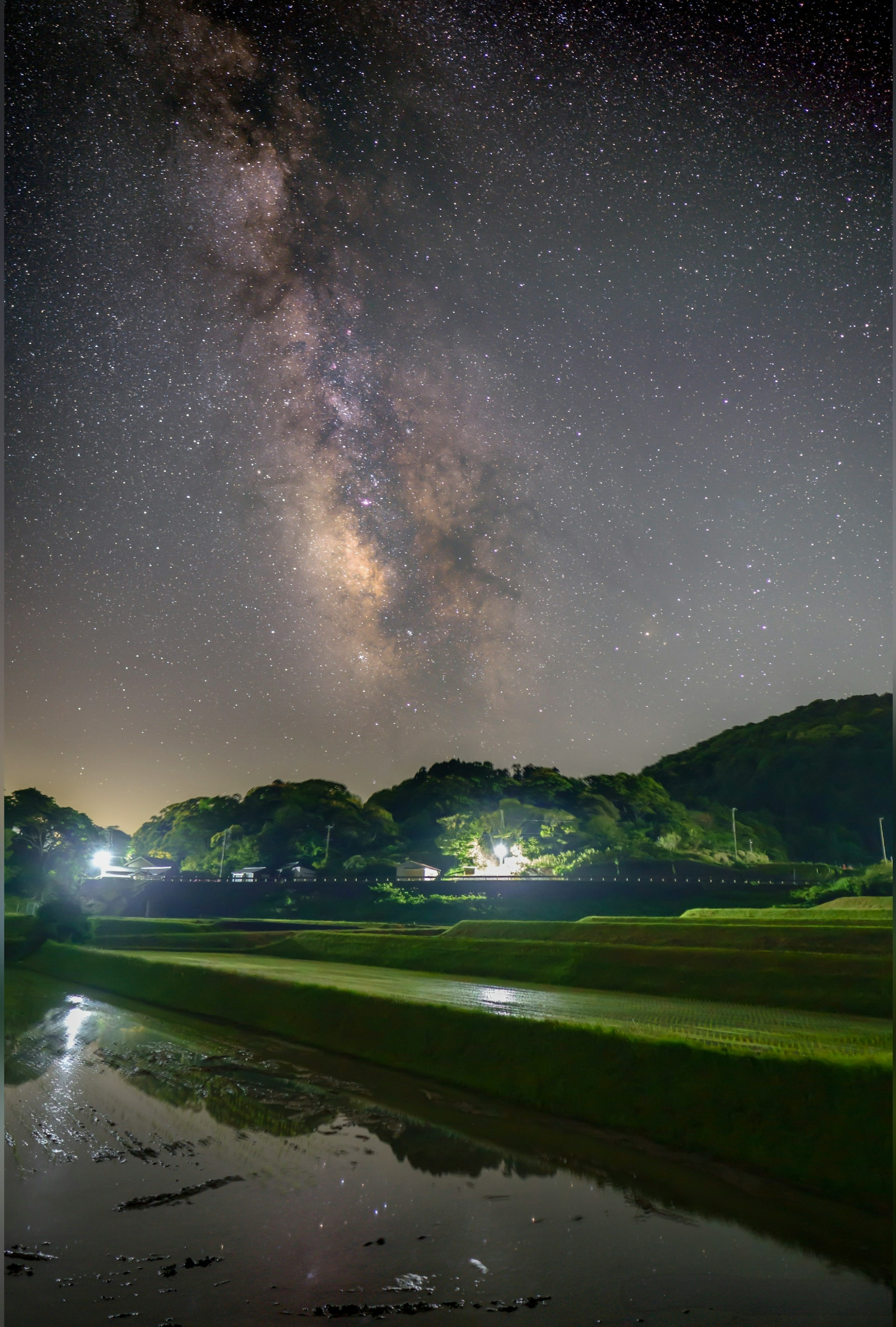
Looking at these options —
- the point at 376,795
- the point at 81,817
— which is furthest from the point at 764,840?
the point at 81,817

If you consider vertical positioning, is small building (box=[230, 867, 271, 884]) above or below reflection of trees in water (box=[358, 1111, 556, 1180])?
below

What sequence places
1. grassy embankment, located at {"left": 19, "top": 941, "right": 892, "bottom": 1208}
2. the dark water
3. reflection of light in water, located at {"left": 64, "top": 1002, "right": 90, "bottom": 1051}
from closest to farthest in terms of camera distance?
the dark water, grassy embankment, located at {"left": 19, "top": 941, "right": 892, "bottom": 1208}, reflection of light in water, located at {"left": 64, "top": 1002, "right": 90, "bottom": 1051}

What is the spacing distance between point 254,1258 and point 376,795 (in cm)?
10065

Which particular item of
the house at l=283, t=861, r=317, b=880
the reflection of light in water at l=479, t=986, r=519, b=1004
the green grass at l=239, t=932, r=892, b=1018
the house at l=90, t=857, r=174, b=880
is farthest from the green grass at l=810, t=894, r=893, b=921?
the house at l=90, t=857, r=174, b=880

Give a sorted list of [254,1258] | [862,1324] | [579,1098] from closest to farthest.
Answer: [862,1324], [254,1258], [579,1098]

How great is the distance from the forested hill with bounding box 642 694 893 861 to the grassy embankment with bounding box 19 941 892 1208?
9066 centimetres

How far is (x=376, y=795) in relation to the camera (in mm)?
107250

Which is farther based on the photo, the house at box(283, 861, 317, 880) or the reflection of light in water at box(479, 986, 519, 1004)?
the house at box(283, 861, 317, 880)

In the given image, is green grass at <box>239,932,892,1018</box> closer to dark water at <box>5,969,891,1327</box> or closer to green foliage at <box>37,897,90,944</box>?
dark water at <box>5,969,891,1327</box>

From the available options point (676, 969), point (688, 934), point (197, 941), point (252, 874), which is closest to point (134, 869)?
point (252, 874)

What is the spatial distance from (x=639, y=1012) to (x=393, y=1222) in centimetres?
959

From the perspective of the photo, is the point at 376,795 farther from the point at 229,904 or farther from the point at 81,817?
the point at 229,904

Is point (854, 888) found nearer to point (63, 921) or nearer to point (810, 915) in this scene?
point (810, 915)

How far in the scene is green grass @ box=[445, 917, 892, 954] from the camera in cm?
2266
